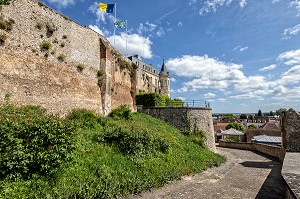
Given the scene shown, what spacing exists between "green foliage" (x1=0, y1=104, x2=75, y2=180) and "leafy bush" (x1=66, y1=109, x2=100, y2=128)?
5043 mm

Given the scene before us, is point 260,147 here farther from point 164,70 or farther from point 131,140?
point 164,70

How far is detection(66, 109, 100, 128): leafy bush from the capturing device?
13.2 m

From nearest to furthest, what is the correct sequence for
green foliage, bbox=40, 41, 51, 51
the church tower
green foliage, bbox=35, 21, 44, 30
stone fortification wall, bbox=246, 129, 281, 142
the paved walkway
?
the paved walkway < green foliage, bbox=35, 21, 44, 30 < green foliage, bbox=40, 41, 51, 51 < stone fortification wall, bbox=246, 129, 281, 142 < the church tower

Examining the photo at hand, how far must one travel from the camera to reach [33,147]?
23.6 ft

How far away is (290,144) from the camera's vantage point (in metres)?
14.5

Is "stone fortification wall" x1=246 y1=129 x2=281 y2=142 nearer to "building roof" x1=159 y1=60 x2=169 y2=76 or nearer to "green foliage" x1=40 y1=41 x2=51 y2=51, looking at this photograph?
"building roof" x1=159 y1=60 x2=169 y2=76

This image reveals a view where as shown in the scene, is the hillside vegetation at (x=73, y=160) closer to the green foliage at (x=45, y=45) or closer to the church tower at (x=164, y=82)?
the green foliage at (x=45, y=45)

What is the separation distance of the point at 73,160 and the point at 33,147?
1618mm

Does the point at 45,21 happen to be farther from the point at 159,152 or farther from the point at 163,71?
the point at 163,71

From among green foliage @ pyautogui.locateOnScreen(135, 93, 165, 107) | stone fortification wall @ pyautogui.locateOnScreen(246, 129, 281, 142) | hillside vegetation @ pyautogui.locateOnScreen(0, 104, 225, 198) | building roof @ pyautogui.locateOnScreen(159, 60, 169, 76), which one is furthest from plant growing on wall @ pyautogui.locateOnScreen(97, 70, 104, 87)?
building roof @ pyautogui.locateOnScreen(159, 60, 169, 76)

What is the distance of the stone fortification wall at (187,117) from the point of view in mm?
20048

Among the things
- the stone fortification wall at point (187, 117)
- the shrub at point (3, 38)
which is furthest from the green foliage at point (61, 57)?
the stone fortification wall at point (187, 117)

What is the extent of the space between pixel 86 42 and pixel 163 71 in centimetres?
3124

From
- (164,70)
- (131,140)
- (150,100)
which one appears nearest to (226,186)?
(131,140)
